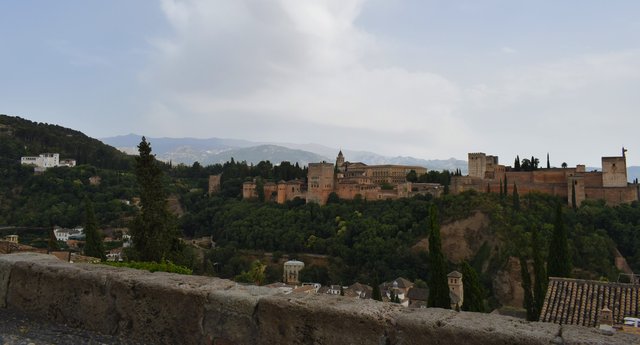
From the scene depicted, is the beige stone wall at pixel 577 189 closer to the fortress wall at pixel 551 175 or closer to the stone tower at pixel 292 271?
the fortress wall at pixel 551 175

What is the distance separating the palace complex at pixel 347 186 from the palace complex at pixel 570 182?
482 cm

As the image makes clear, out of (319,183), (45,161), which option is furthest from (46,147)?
(319,183)

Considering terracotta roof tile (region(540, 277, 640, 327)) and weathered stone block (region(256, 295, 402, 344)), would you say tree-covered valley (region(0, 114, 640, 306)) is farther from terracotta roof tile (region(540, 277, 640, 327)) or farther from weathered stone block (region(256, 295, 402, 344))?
weathered stone block (region(256, 295, 402, 344))

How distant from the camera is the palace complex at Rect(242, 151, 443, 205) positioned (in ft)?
185

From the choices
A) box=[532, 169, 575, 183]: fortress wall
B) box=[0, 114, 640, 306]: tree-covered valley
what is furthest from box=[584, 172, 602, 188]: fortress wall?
box=[0, 114, 640, 306]: tree-covered valley

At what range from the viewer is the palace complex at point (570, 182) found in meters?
46.9

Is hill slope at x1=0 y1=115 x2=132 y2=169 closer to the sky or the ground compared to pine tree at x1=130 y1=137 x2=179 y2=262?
closer to the sky

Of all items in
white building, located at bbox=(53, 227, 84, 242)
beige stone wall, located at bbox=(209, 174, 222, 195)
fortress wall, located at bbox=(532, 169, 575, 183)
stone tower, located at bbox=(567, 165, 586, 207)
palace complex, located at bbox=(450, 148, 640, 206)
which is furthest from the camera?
beige stone wall, located at bbox=(209, 174, 222, 195)

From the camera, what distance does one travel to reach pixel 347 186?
60.2 meters

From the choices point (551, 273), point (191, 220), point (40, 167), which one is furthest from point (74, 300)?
point (40, 167)

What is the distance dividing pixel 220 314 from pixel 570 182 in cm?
5002

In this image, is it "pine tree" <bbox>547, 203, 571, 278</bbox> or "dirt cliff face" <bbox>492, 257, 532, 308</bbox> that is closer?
"pine tree" <bbox>547, 203, 571, 278</bbox>

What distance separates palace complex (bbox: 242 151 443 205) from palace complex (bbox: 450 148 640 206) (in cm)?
482

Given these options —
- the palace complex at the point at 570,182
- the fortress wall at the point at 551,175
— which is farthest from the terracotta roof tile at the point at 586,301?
the fortress wall at the point at 551,175
